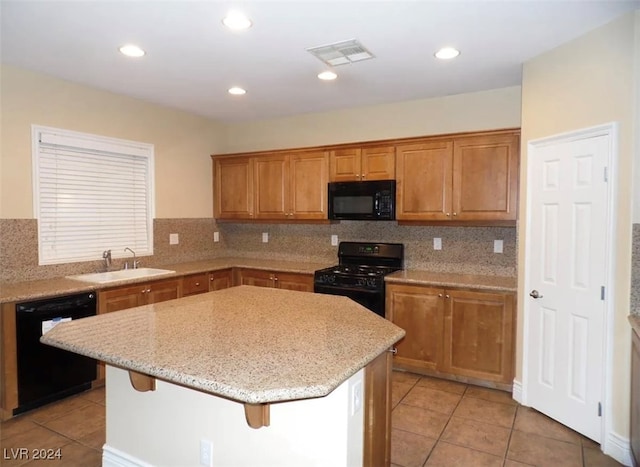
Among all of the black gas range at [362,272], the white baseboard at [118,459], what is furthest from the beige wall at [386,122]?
the white baseboard at [118,459]

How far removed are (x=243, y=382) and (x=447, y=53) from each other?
2.73 m

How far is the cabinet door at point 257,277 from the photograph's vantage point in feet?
14.8

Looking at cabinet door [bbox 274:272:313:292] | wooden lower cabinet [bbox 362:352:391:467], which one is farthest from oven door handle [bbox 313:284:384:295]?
wooden lower cabinet [bbox 362:352:391:467]

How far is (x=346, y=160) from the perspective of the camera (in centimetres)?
432

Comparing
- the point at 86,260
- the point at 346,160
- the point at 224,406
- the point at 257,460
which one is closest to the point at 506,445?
the point at 257,460

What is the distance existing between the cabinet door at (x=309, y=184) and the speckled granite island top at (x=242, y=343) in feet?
7.04

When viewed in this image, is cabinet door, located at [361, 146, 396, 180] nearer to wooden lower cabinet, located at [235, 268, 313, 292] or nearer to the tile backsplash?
the tile backsplash

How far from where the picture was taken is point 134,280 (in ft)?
11.8

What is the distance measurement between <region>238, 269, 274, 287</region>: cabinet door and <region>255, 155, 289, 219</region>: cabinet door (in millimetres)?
686

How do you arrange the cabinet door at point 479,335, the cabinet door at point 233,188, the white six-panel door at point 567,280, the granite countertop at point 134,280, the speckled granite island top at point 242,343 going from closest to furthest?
the speckled granite island top at point 242,343, the white six-panel door at point 567,280, the granite countertop at point 134,280, the cabinet door at point 479,335, the cabinet door at point 233,188

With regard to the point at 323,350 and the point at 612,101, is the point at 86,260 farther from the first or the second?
the point at 612,101

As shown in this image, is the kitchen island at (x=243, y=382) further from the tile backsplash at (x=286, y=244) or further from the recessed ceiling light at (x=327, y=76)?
the recessed ceiling light at (x=327, y=76)

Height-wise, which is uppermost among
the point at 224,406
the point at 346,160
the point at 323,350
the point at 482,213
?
the point at 346,160

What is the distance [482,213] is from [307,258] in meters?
Answer: 2.16
